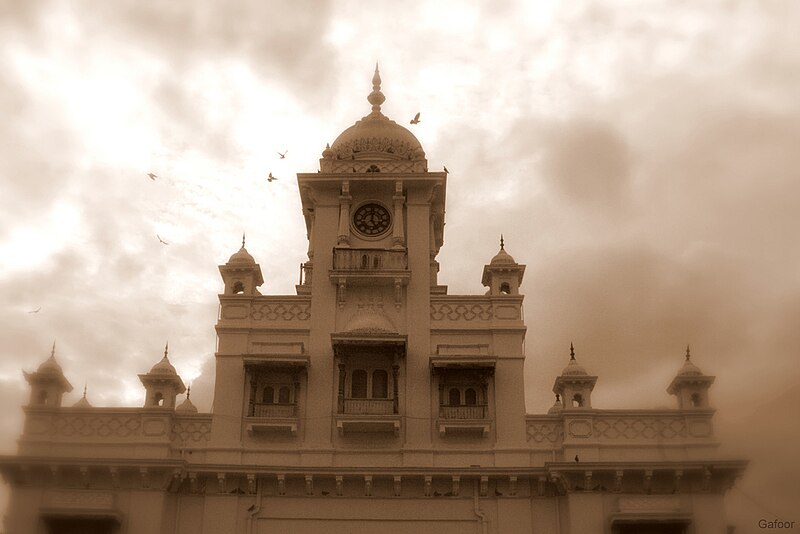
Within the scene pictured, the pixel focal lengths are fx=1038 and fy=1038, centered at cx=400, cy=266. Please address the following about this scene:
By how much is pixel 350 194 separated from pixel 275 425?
887cm

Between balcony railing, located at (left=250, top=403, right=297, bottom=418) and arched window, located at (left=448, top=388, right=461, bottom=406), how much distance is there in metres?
4.98

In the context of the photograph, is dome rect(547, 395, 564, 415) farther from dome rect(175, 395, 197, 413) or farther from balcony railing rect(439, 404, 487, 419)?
dome rect(175, 395, 197, 413)

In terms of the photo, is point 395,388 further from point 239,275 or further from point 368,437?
point 239,275

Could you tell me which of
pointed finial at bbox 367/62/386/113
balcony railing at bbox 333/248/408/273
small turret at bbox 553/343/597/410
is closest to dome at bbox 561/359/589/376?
small turret at bbox 553/343/597/410

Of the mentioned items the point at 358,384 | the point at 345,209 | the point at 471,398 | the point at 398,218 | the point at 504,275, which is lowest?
the point at 471,398

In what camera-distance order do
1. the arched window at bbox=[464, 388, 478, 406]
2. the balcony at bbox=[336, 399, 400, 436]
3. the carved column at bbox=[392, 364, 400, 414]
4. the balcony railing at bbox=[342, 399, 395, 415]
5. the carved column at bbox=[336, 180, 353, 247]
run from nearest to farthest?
the balcony at bbox=[336, 399, 400, 436] → the balcony railing at bbox=[342, 399, 395, 415] → the carved column at bbox=[392, 364, 400, 414] → the arched window at bbox=[464, 388, 478, 406] → the carved column at bbox=[336, 180, 353, 247]

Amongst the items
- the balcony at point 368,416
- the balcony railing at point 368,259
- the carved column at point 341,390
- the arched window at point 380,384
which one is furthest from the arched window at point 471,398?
the balcony railing at point 368,259

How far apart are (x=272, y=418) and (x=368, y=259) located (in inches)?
255

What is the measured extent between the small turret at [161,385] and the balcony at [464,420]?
857 centimetres

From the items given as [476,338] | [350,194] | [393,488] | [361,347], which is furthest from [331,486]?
[350,194]

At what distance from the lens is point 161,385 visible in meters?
33.2

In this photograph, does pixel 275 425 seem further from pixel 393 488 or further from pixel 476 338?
pixel 476 338

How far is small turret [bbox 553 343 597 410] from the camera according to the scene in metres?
32.9

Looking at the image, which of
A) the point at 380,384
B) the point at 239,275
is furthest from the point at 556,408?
the point at 239,275
